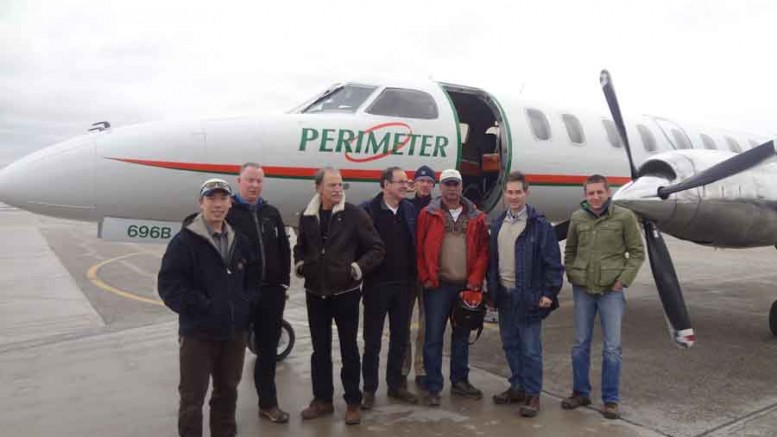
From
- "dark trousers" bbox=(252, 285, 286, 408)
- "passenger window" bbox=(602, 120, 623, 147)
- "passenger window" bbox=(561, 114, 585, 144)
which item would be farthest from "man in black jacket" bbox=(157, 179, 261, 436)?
"passenger window" bbox=(602, 120, 623, 147)

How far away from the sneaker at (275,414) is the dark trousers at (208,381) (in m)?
0.48

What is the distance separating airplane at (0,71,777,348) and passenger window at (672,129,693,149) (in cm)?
345

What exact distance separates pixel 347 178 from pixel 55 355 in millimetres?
3910

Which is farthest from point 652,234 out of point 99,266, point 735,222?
point 99,266

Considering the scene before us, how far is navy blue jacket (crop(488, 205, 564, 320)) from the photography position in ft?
16.9

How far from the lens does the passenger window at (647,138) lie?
10.4 metres

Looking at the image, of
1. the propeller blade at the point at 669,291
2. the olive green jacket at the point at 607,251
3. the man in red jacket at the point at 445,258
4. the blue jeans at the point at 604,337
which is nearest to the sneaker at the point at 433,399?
the man in red jacket at the point at 445,258

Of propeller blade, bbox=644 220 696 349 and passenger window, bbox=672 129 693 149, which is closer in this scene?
propeller blade, bbox=644 220 696 349

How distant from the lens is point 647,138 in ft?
34.5

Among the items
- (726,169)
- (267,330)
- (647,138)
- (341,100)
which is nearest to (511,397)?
(267,330)

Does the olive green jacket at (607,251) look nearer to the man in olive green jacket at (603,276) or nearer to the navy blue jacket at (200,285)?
the man in olive green jacket at (603,276)

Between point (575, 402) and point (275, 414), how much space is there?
8.27 ft

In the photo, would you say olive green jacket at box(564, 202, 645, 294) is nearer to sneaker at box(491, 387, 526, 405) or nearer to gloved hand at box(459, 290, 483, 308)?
gloved hand at box(459, 290, 483, 308)

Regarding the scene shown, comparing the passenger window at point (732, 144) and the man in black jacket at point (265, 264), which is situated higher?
the passenger window at point (732, 144)
